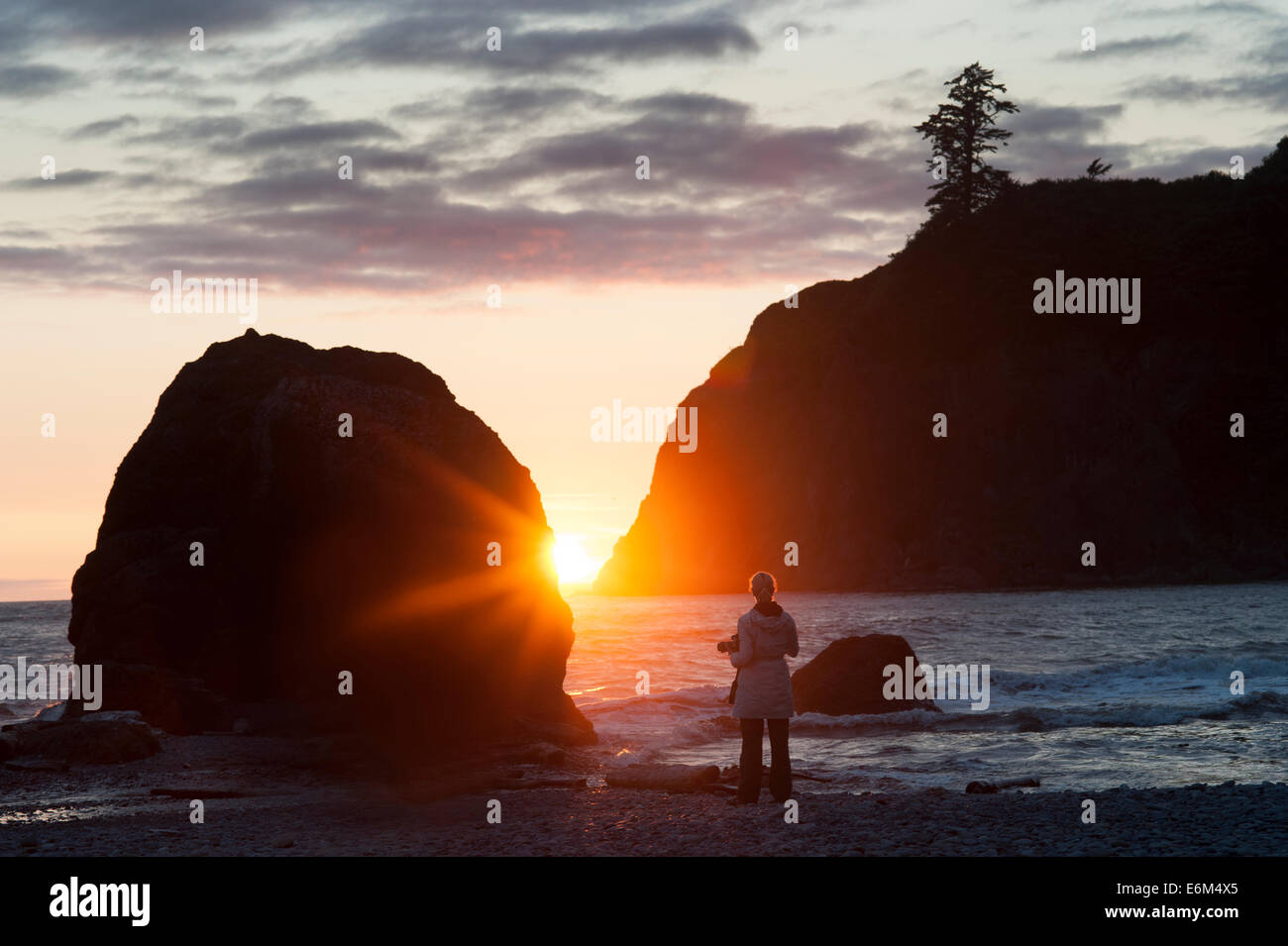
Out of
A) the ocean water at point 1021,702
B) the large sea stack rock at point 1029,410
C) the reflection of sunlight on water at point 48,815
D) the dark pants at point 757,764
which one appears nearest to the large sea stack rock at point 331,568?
the ocean water at point 1021,702

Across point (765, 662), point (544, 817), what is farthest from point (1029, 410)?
point (544, 817)

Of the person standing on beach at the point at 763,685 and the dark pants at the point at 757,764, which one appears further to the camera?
the dark pants at the point at 757,764

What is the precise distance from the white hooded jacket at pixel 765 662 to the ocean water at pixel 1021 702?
3.14m

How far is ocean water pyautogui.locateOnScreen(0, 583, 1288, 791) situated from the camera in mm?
15242

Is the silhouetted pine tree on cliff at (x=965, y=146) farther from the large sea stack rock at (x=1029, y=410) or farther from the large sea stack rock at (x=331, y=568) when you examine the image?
the large sea stack rock at (x=331, y=568)

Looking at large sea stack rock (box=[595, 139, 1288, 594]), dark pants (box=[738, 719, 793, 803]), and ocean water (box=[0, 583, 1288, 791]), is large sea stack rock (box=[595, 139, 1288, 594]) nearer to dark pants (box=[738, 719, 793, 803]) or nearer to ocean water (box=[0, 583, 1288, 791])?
ocean water (box=[0, 583, 1288, 791])

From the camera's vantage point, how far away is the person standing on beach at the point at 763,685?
35.3 feet

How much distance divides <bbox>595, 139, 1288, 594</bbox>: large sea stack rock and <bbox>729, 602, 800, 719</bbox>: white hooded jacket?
8054cm

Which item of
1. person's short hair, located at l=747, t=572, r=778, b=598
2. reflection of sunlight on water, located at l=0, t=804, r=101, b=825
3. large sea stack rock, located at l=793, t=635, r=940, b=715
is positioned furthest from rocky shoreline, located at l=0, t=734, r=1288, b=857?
large sea stack rock, located at l=793, t=635, r=940, b=715

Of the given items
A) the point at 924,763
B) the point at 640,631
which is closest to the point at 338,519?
the point at 924,763

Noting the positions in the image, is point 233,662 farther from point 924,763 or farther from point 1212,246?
point 1212,246

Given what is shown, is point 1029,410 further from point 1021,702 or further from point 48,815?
point 48,815

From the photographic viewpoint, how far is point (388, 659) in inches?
623
